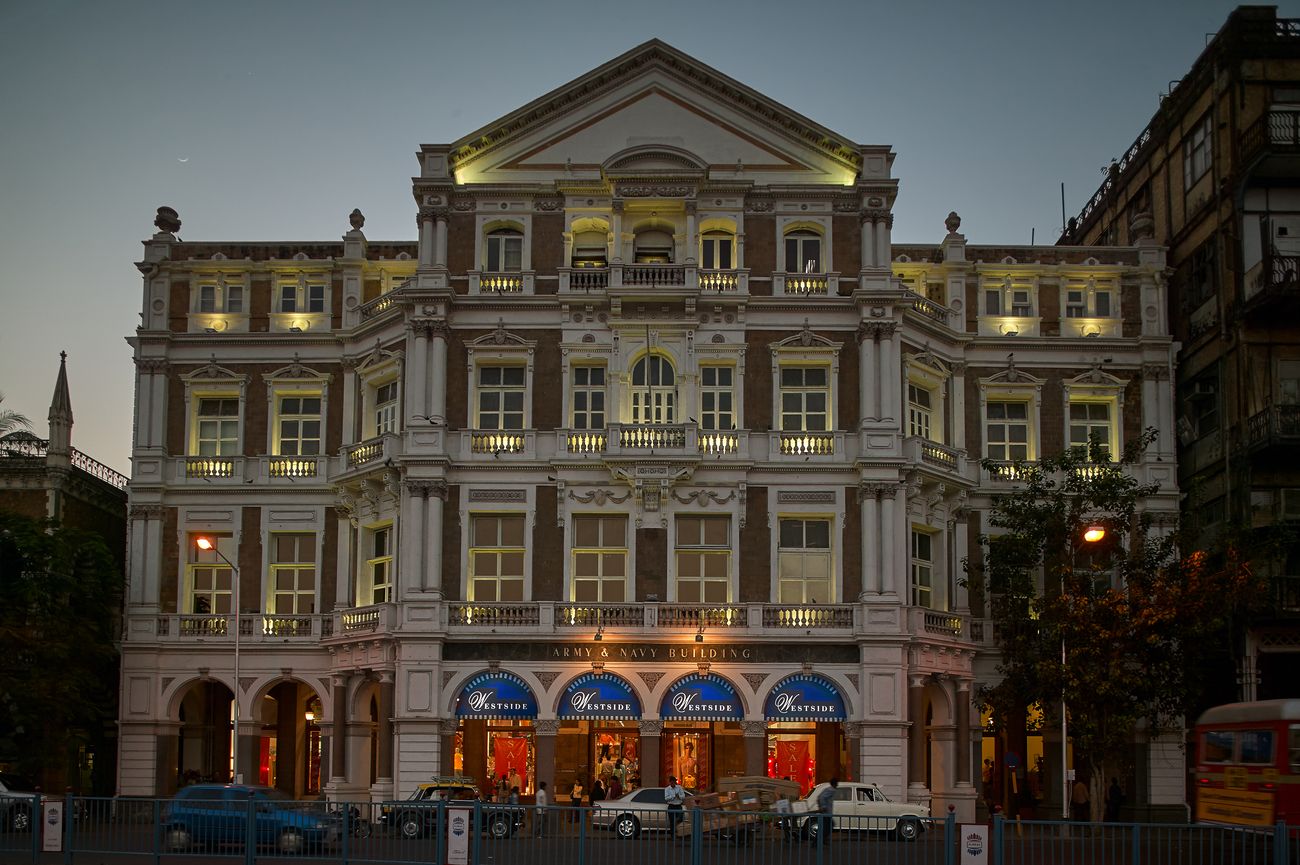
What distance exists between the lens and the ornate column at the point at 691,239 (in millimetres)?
51594

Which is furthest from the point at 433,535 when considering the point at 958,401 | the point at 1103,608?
the point at 1103,608

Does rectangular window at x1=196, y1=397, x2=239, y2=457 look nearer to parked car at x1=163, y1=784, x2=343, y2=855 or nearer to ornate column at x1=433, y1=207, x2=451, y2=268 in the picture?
ornate column at x1=433, y1=207, x2=451, y2=268

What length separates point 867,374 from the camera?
50844 millimetres

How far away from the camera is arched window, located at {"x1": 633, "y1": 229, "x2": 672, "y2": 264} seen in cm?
5312

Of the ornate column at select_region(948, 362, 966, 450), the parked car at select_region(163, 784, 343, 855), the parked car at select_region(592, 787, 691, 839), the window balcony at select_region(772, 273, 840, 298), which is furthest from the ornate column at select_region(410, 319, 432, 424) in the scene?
the parked car at select_region(163, 784, 343, 855)

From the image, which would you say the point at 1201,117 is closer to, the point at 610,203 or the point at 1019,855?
the point at 610,203

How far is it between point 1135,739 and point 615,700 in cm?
1748

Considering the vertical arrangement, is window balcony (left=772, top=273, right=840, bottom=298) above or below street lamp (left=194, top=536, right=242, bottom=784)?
above

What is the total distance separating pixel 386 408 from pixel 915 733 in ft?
67.5

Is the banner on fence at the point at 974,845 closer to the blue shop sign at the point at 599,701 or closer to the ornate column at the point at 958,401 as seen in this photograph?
the blue shop sign at the point at 599,701

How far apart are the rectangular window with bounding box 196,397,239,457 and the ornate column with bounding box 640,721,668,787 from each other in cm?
1811

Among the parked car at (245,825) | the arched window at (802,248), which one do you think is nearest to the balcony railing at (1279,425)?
the arched window at (802,248)

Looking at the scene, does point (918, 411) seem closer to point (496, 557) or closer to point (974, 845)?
point (496, 557)

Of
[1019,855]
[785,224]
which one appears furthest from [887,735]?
[1019,855]
